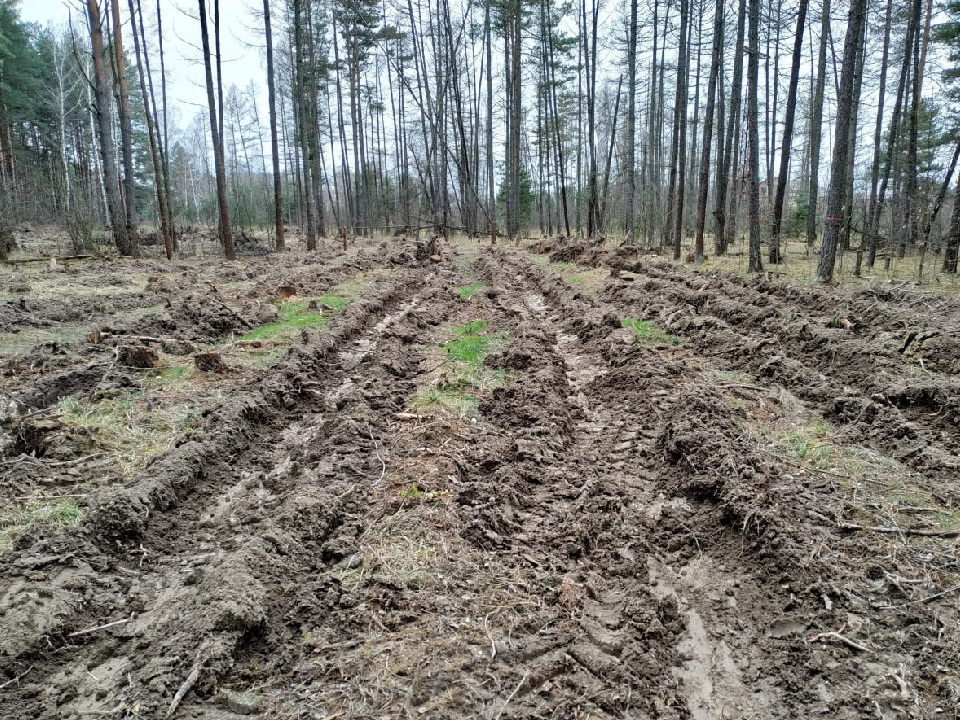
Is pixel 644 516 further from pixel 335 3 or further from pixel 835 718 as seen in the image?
pixel 335 3

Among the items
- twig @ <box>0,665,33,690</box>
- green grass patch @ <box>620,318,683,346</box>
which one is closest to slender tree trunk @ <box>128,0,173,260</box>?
green grass patch @ <box>620,318,683,346</box>

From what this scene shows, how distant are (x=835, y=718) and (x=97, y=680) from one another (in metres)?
3.01

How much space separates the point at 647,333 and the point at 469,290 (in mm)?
5345

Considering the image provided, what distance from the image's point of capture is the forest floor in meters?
2.30

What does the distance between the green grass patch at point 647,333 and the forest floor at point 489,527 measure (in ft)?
0.54

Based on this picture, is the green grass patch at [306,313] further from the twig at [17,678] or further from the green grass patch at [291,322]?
the twig at [17,678]

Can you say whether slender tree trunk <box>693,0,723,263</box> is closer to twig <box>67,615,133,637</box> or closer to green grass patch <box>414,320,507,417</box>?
green grass patch <box>414,320,507,417</box>

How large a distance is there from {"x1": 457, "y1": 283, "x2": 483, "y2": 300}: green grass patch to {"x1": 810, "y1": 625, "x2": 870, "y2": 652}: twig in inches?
366

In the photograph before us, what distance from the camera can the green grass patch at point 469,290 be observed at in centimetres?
1154

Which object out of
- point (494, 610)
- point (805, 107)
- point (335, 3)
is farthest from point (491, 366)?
point (805, 107)

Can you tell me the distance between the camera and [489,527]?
11.1 feet

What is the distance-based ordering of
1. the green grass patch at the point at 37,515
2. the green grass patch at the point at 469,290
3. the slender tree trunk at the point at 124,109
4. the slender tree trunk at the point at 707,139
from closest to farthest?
the green grass patch at the point at 37,515 < the green grass patch at the point at 469,290 < the slender tree trunk at the point at 707,139 < the slender tree trunk at the point at 124,109

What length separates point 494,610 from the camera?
8.82 ft

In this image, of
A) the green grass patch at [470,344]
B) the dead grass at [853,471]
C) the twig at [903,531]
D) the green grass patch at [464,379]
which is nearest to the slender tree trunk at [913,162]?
the green grass patch at [470,344]
